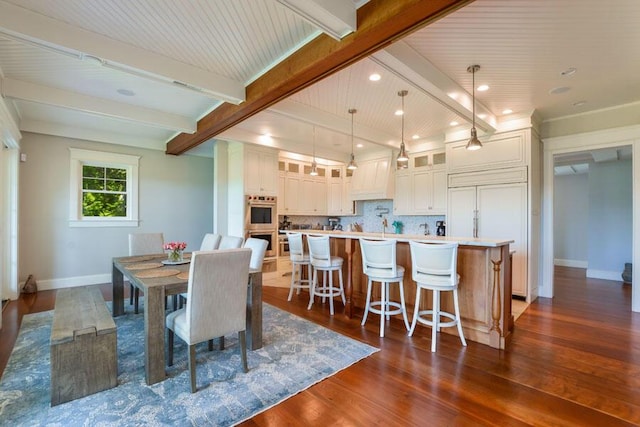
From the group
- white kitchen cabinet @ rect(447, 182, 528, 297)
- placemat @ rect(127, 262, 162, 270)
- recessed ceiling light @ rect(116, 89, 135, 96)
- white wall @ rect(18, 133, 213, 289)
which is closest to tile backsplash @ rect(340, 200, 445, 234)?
white kitchen cabinet @ rect(447, 182, 528, 297)

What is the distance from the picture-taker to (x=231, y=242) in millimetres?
3664

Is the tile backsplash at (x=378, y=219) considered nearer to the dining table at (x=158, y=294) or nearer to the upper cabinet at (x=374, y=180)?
the upper cabinet at (x=374, y=180)

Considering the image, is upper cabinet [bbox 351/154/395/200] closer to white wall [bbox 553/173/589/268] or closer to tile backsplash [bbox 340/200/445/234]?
tile backsplash [bbox 340/200/445/234]

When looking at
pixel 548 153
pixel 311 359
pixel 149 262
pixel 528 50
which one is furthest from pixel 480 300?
pixel 149 262

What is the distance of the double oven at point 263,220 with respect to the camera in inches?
210

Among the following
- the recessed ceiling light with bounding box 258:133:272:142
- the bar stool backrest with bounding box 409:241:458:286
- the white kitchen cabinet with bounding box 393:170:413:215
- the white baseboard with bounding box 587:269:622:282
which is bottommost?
the white baseboard with bounding box 587:269:622:282

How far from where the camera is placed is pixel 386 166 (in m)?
6.23

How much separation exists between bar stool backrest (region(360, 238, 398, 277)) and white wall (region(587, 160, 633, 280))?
563 cm

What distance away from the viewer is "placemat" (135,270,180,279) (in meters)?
2.58

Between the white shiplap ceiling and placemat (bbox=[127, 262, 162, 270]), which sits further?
placemat (bbox=[127, 262, 162, 270])

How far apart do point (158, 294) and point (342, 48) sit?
229 centimetres

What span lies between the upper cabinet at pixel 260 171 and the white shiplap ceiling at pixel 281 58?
3.08ft

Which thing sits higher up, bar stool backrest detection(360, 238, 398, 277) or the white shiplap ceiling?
the white shiplap ceiling

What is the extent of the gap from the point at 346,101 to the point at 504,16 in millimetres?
1931
